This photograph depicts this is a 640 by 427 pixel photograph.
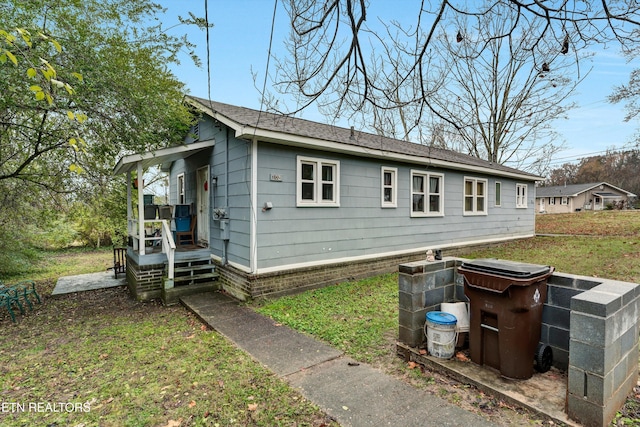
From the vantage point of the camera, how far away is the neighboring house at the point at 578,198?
40.9 metres

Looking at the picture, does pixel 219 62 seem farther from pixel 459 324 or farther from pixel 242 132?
pixel 459 324

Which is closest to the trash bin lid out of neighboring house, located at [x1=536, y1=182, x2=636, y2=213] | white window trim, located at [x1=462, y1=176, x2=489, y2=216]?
white window trim, located at [x1=462, y1=176, x2=489, y2=216]

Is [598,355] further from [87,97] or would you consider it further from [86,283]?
[86,283]

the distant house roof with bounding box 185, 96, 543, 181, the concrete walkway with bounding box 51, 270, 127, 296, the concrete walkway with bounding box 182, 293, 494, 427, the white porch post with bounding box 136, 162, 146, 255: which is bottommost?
the concrete walkway with bounding box 51, 270, 127, 296

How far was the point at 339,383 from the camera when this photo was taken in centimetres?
315

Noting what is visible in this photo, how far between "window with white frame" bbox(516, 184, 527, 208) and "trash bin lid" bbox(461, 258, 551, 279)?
12.1 metres

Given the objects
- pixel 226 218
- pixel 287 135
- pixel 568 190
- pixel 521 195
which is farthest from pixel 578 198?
pixel 226 218

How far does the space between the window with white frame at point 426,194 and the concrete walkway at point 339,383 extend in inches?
233

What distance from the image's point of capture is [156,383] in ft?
10.9

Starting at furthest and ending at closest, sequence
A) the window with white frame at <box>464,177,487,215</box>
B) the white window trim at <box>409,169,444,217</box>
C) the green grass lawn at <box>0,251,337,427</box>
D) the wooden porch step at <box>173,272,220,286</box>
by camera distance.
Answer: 1. the window with white frame at <box>464,177,487,215</box>
2. the white window trim at <box>409,169,444,217</box>
3. the wooden porch step at <box>173,272,220,286</box>
4. the green grass lawn at <box>0,251,337,427</box>

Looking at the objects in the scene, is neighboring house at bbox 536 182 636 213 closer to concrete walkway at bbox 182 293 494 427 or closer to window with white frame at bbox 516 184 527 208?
window with white frame at bbox 516 184 527 208

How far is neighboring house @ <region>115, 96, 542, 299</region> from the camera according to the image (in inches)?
247

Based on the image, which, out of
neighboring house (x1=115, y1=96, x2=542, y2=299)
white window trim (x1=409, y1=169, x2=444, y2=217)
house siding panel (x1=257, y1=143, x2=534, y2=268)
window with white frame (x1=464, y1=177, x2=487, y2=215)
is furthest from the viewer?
window with white frame (x1=464, y1=177, x2=487, y2=215)

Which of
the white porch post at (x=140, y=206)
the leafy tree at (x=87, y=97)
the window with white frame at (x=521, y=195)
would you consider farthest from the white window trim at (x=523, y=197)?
the white porch post at (x=140, y=206)
